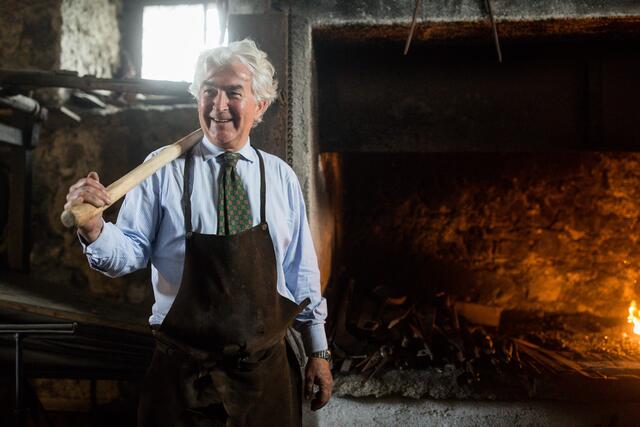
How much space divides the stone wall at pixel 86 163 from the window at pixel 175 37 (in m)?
1.00

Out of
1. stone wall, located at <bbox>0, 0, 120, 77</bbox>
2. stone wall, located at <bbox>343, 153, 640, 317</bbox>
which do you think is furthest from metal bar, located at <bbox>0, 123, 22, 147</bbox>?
stone wall, located at <bbox>343, 153, 640, 317</bbox>

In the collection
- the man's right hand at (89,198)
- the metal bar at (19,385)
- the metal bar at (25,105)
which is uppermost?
the metal bar at (25,105)

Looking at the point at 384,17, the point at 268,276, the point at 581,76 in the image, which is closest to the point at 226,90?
the point at 268,276

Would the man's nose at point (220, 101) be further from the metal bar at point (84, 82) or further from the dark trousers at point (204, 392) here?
the metal bar at point (84, 82)

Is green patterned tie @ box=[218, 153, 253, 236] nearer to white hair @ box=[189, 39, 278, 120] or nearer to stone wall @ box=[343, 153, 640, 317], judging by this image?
white hair @ box=[189, 39, 278, 120]

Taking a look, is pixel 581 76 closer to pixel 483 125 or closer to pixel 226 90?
pixel 483 125

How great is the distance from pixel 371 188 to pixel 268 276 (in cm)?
296

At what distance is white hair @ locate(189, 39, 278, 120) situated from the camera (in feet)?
6.42

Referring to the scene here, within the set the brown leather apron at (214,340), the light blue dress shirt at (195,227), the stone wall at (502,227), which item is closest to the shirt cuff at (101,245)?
the light blue dress shirt at (195,227)

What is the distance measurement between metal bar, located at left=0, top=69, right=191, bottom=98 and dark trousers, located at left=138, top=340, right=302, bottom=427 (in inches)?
80.0

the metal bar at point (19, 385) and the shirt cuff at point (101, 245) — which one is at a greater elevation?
the shirt cuff at point (101, 245)

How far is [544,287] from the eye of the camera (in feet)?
14.8

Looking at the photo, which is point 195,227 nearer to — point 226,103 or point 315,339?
point 226,103

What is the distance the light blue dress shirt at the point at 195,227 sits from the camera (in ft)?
5.99
